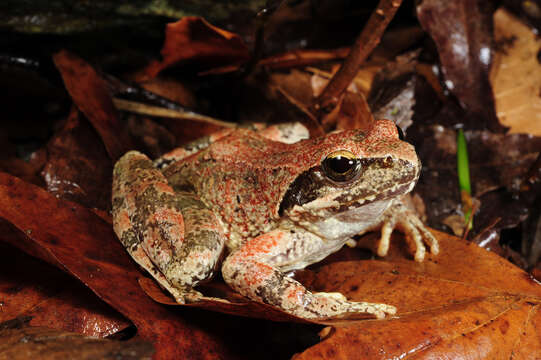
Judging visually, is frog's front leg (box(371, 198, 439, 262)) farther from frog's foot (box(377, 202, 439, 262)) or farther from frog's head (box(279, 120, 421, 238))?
frog's head (box(279, 120, 421, 238))

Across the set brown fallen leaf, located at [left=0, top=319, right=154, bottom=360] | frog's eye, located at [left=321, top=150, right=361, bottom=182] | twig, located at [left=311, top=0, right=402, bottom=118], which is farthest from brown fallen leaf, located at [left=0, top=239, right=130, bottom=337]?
twig, located at [left=311, top=0, right=402, bottom=118]

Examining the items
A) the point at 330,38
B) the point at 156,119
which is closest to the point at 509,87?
the point at 330,38

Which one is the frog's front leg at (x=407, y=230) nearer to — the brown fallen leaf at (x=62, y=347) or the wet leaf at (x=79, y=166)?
the brown fallen leaf at (x=62, y=347)

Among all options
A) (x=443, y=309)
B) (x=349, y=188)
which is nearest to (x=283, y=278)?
(x=349, y=188)

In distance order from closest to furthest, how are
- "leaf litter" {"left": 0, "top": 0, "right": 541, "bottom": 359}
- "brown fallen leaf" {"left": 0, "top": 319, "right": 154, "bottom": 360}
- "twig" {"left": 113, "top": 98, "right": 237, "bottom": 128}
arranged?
"brown fallen leaf" {"left": 0, "top": 319, "right": 154, "bottom": 360}
"leaf litter" {"left": 0, "top": 0, "right": 541, "bottom": 359}
"twig" {"left": 113, "top": 98, "right": 237, "bottom": 128}

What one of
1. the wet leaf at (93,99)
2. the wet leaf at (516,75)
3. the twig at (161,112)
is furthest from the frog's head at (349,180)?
the wet leaf at (516,75)

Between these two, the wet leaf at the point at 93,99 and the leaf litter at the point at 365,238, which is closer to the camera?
the leaf litter at the point at 365,238
